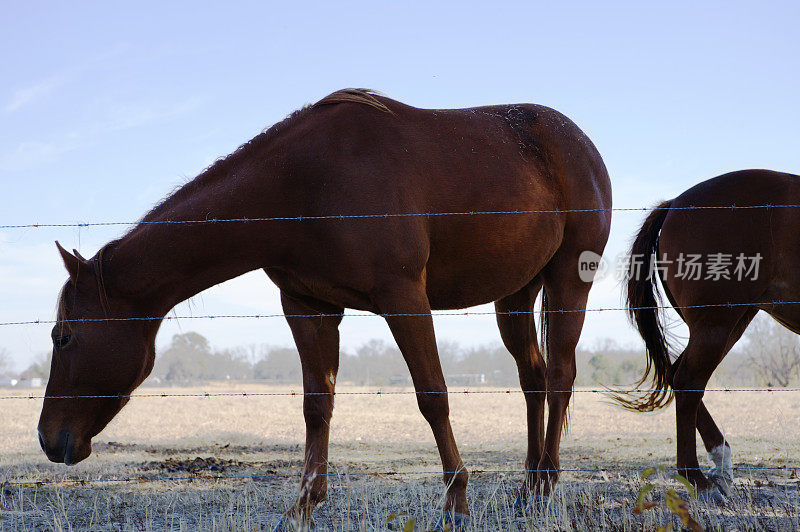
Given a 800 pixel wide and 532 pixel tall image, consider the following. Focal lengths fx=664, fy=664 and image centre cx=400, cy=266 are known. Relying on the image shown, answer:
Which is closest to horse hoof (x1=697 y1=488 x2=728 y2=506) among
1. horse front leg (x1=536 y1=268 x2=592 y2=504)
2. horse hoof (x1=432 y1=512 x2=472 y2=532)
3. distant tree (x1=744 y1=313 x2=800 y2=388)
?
horse front leg (x1=536 y1=268 x2=592 y2=504)

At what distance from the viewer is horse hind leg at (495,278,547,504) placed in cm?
491

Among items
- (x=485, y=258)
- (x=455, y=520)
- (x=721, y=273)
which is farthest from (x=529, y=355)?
(x=455, y=520)

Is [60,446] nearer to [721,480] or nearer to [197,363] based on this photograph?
[721,480]

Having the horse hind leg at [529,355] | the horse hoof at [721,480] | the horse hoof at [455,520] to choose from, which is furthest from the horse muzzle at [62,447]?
the horse hoof at [721,480]

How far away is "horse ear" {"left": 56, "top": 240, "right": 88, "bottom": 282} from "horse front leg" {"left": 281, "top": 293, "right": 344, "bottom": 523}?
1.28 m

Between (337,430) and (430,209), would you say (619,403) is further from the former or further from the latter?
(337,430)

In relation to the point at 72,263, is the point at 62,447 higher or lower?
lower

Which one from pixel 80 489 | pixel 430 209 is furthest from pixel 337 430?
pixel 430 209

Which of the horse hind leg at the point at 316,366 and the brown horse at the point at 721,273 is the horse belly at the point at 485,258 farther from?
the brown horse at the point at 721,273

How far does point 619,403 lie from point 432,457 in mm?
3950

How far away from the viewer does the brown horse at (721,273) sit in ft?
15.2

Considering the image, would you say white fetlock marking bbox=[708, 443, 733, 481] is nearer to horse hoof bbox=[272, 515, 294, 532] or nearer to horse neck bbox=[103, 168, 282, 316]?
horse hoof bbox=[272, 515, 294, 532]

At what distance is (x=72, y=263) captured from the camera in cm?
362

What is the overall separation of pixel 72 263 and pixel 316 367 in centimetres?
159
